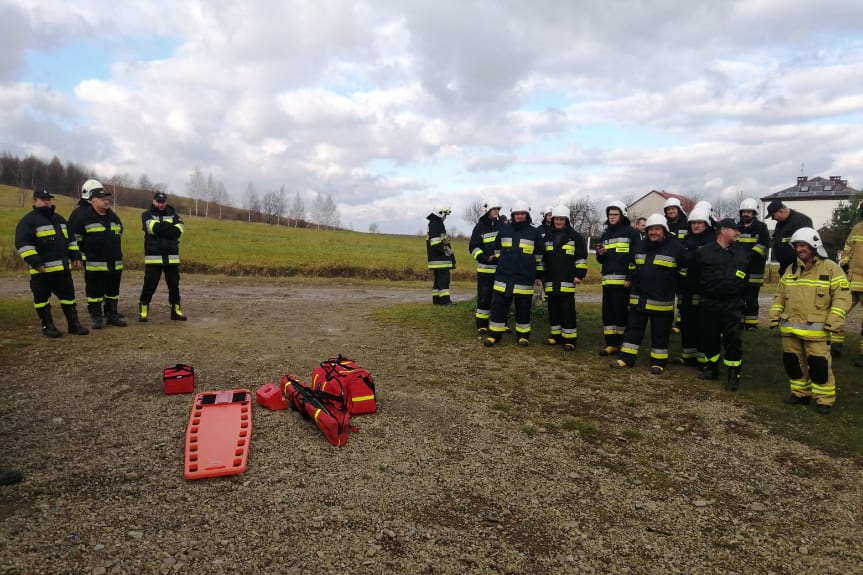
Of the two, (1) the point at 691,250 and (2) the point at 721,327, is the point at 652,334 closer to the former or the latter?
(2) the point at 721,327

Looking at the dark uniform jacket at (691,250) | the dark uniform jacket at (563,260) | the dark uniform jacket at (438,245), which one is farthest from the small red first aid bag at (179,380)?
the dark uniform jacket at (438,245)

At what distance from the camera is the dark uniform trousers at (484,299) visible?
32.3ft

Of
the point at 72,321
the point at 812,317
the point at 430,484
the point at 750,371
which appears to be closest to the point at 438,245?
the point at 750,371

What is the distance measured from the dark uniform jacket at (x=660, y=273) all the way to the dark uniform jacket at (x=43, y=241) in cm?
890

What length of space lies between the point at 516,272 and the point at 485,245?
1.51 metres

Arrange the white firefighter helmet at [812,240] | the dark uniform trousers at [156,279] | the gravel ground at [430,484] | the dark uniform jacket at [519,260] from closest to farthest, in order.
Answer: the gravel ground at [430,484] < the white firefighter helmet at [812,240] < the dark uniform jacket at [519,260] < the dark uniform trousers at [156,279]

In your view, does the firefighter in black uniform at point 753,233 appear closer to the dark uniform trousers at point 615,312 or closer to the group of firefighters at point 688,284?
the group of firefighters at point 688,284

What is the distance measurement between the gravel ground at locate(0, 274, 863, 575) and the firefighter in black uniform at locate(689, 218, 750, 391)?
75 centimetres

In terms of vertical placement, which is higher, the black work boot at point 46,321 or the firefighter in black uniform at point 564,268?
the firefighter in black uniform at point 564,268

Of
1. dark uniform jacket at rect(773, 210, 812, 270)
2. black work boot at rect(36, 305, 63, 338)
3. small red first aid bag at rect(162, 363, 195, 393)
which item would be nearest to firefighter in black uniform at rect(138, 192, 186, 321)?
black work boot at rect(36, 305, 63, 338)

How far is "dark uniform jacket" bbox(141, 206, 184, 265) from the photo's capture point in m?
9.26

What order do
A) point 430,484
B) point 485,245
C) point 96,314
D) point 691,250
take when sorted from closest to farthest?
point 430,484 < point 691,250 < point 96,314 < point 485,245

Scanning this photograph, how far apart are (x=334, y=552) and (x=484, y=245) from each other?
7.44m

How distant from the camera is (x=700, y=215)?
784 centimetres
